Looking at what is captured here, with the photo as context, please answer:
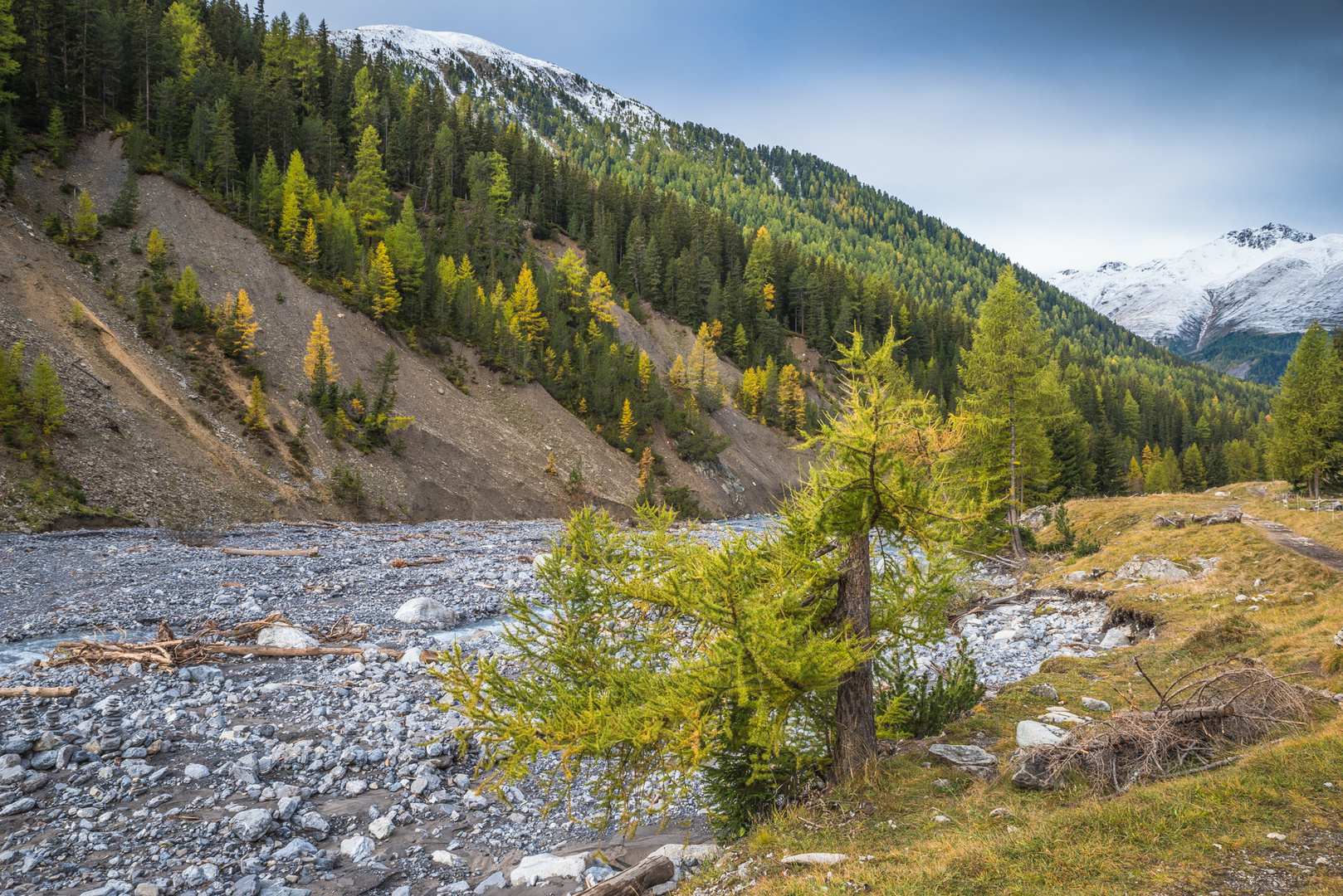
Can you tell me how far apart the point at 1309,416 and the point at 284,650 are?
5324cm

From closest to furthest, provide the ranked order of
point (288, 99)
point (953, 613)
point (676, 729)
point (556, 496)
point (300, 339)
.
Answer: point (676, 729) < point (953, 613) < point (300, 339) < point (556, 496) < point (288, 99)

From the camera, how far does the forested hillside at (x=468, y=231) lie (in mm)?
50125

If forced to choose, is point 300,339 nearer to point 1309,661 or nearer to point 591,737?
point 591,737

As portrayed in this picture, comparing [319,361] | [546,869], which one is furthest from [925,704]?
[319,361]

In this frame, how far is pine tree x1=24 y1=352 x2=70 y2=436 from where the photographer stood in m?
25.2

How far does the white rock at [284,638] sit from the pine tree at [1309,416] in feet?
170

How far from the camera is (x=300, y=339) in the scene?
43.7 metres

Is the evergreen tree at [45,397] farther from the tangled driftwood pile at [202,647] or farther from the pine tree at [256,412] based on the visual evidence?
the tangled driftwood pile at [202,647]

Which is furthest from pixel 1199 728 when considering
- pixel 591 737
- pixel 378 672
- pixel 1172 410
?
pixel 1172 410

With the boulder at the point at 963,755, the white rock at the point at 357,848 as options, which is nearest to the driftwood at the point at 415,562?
the white rock at the point at 357,848

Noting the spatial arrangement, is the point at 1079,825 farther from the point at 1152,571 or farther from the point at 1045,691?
the point at 1152,571

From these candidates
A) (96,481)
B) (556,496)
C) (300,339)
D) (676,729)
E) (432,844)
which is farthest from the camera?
(556,496)

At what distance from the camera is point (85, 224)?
38312 mm

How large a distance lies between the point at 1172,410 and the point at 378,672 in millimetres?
147192
